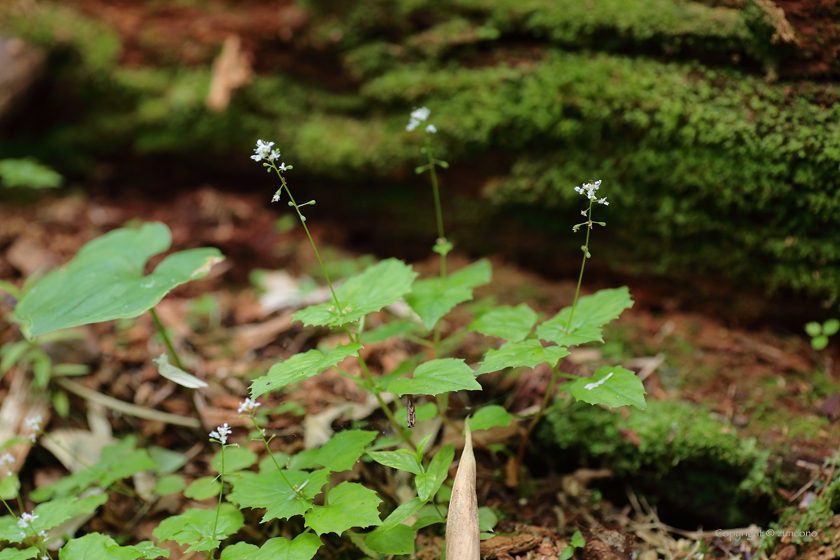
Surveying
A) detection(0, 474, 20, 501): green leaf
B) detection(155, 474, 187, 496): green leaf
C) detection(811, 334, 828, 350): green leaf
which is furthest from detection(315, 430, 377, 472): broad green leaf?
detection(811, 334, 828, 350): green leaf

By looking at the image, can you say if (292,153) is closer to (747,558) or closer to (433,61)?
(433,61)

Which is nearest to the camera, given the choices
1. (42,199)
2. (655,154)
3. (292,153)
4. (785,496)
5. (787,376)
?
(785,496)

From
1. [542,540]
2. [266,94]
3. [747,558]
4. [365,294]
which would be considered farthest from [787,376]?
[266,94]

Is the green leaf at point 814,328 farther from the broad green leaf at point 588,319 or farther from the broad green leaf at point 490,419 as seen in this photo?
the broad green leaf at point 490,419

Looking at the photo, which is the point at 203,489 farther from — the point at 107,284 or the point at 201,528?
the point at 107,284

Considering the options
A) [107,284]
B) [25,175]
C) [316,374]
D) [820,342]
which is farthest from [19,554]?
[820,342]

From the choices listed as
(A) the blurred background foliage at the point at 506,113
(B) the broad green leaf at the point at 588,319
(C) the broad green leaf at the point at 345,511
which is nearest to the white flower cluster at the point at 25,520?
(C) the broad green leaf at the point at 345,511
